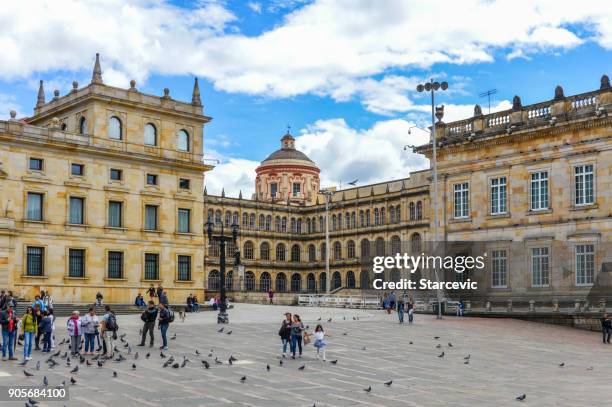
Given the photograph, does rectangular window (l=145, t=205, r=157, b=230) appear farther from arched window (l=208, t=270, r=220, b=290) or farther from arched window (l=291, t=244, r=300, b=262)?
arched window (l=291, t=244, r=300, b=262)

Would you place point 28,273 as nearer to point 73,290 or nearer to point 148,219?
point 73,290

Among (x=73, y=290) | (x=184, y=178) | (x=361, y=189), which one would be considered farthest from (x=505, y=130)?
(x=361, y=189)

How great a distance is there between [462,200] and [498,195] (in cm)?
238

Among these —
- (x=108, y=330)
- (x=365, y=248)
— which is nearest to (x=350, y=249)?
(x=365, y=248)

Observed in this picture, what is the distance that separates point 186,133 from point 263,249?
1797 inches

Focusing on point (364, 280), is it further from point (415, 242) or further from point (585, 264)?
point (585, 264)

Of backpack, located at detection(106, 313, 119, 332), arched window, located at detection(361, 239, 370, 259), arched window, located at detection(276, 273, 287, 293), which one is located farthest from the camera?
arched window, located at detection(276, 273, 287, 293)

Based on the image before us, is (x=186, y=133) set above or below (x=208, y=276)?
above

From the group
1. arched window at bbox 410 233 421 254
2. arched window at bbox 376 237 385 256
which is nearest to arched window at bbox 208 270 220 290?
arched window at bbox 376 237 385 256

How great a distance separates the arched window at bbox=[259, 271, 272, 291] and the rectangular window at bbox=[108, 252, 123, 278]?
156 ft

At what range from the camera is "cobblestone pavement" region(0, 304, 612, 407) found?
18.6 metres

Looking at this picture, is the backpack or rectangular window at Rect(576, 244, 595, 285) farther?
rectangular window at Rect(576, 244, 595, 285)

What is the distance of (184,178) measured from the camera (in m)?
58.0

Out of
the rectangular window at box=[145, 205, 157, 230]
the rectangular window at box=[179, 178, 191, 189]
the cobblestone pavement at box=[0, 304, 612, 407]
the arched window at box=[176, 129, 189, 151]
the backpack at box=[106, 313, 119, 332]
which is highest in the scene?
the arched window at box=[176, 129, 189, 151]
